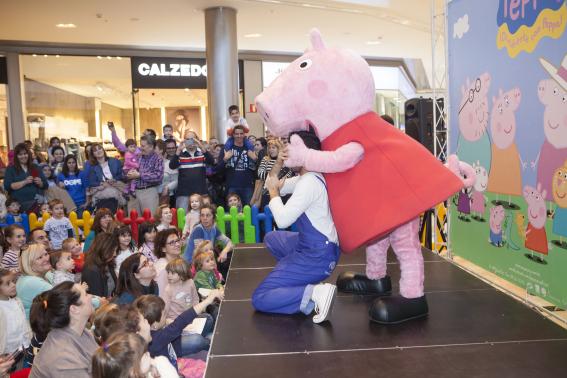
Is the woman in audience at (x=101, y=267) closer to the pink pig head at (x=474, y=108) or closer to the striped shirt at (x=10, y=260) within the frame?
the striped shirt at (x=10, y=260)

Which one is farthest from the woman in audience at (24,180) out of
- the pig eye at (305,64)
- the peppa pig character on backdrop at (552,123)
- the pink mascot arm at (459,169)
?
the peppa pig character on backdrop at (552,123)

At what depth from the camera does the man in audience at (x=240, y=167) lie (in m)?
6.65

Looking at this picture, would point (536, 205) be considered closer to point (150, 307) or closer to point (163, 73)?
point (150, 307)

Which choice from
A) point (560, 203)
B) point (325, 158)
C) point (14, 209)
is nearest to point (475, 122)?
point (560, 203)

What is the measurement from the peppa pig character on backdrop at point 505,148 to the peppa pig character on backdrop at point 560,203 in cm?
42

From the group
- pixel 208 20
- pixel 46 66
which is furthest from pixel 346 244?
pixel 46 66

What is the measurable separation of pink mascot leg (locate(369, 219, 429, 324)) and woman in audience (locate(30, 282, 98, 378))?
1.45 meters

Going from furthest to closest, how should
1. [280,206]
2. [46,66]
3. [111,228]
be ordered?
[46,66], [111,228], [280,206]

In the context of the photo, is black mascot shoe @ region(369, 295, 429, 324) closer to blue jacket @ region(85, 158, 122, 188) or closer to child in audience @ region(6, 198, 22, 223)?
blue jacket @ region(85, 158, 122, 188)

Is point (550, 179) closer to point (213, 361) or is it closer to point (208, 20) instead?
point (213, 361)

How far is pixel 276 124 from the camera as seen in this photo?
2.88m

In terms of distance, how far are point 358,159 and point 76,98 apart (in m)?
11.2

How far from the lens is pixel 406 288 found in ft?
9.35

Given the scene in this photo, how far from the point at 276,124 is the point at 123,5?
7.11 metres
